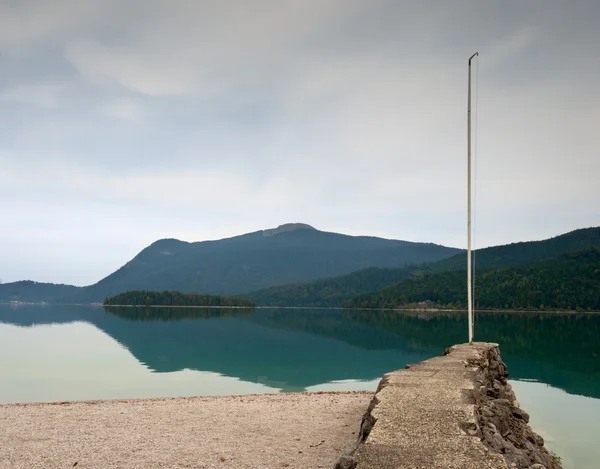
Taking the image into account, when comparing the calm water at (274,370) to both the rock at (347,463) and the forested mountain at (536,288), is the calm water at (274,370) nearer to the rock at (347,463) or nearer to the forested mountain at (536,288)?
the rock at (347,463)

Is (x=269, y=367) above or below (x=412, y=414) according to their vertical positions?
below

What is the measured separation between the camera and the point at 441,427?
8.15m

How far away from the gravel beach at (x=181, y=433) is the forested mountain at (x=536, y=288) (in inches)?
6098

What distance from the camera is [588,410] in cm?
2216

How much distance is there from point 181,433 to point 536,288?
17242 cm

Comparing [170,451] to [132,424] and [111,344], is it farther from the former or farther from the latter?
[111,344]

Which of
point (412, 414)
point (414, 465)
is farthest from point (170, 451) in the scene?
point (414, 465)

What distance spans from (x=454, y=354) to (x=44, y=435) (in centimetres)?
1260

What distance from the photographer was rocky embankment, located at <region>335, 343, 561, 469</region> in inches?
271

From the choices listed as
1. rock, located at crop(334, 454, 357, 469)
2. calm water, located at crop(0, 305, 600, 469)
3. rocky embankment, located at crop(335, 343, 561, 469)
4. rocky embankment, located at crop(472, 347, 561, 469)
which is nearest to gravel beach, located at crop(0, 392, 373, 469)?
rocky embankment, located at crop(335, 343, 561, 469)

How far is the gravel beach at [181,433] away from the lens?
11.4 metres

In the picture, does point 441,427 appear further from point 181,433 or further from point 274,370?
point 274,370

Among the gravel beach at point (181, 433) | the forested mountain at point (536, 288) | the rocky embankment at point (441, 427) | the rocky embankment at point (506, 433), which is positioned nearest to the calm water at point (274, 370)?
the rocky embankment at point (506, 433)

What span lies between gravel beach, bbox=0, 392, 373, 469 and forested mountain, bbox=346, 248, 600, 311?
508 ft
